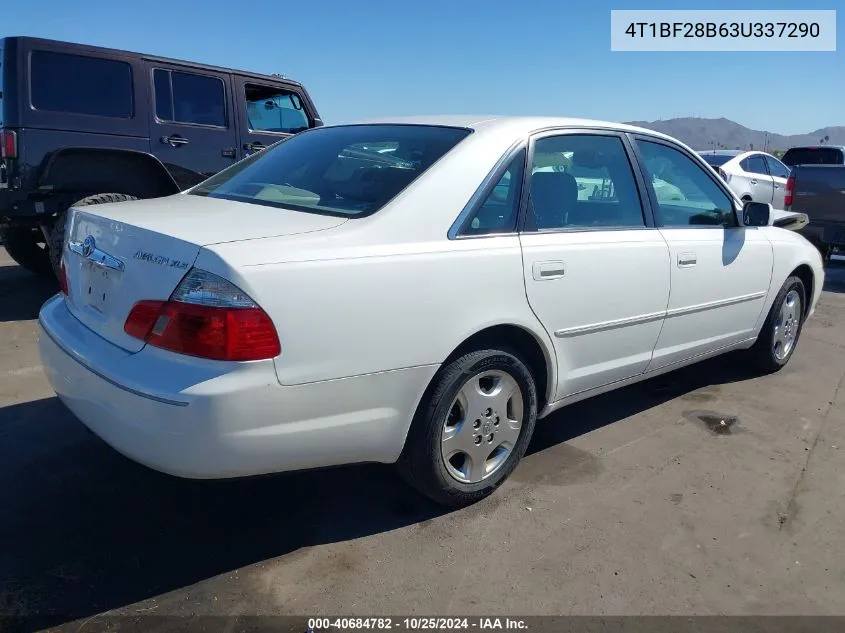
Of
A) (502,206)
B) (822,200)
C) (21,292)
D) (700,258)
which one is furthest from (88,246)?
(822,200)

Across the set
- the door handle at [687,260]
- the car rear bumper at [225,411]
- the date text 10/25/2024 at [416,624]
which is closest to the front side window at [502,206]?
the car rear bumper at [225,411]

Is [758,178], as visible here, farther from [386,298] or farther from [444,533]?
[386,298]

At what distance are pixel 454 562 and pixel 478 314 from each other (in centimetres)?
91

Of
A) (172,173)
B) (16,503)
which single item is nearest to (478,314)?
(16,503)

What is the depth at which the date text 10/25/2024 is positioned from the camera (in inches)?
87.2

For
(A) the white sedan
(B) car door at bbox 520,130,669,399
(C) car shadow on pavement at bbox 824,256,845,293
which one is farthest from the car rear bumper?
(C) car shadow on pavement at bbox 824,256,845,293

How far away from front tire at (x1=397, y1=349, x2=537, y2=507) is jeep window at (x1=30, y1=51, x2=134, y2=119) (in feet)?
14.8

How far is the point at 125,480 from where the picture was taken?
3016 mm

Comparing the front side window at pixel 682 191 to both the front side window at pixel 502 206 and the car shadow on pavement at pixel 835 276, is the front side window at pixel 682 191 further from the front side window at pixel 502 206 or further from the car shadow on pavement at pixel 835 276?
the car shadow on pavement at pixel 835 276

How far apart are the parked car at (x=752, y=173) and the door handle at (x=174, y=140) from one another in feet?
27.3

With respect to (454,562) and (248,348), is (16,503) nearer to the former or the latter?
(248,348)

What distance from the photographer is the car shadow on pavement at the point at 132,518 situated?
236cm

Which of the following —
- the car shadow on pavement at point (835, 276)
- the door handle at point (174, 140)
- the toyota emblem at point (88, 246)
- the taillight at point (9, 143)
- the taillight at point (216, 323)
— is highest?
the door handle at point (174, 140)

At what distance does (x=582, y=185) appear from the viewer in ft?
11.1
